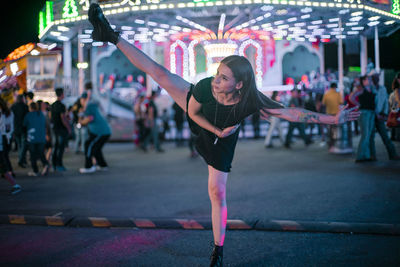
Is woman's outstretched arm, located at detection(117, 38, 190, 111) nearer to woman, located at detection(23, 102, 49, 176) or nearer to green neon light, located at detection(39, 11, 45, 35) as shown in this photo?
woman, located at detection(23, 102, 49, 176)

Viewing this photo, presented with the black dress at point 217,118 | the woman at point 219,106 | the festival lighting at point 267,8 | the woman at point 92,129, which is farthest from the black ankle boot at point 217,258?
the festival lighting at point 267,8

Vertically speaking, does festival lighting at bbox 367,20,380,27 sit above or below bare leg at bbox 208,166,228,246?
above

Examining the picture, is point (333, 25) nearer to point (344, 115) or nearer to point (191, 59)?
point (191, 59)

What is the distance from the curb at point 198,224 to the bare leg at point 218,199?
3.86 feet

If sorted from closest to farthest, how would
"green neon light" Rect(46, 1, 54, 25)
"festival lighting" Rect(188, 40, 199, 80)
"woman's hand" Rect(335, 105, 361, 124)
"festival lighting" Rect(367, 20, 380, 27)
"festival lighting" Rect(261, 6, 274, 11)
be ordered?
"woman's hand" Rect(335, 105, 361, 124), "festival lighting" Rect(261, 6, 274, 11), "green neon light" Rect(46, 1, 54, 25), "festival lighting" Rect(367, 20, 380, 27), "festival lighting" Rect(188, 40, 199, 80)

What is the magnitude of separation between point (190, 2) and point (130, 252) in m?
9.15

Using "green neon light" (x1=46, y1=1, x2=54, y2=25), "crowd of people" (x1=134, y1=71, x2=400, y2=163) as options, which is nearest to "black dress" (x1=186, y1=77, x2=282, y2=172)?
"crowd of people" (x1=134, y1=71, x2=400, y2=163)

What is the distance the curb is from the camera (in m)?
4.58

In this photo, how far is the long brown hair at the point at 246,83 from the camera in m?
3.49

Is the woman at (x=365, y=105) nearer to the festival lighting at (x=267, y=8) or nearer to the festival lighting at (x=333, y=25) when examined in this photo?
the festival lighting at (x=267, y=8)

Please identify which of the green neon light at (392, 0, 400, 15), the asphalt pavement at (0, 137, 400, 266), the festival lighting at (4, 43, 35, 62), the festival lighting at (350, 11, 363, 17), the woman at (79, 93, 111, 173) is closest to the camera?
the asphalt pavement at (0, 137, 400, 266)

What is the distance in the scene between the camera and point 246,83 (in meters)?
3.55

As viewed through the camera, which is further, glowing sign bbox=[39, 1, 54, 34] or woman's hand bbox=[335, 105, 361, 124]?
glowing sign bbox=[39, 1, 54, 34]

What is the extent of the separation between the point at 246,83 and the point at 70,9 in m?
11.7
